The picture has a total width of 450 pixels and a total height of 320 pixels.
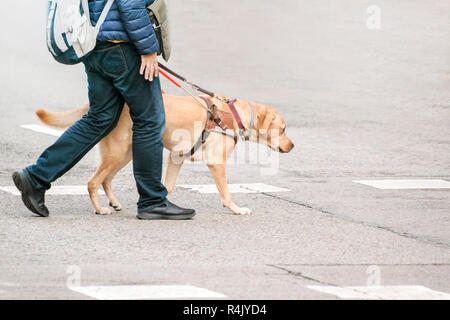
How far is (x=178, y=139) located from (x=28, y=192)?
3.85 ft

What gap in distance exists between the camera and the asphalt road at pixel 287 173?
251 inches

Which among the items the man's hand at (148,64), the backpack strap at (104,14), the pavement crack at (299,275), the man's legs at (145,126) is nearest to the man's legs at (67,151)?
the man's legs at (145,126)

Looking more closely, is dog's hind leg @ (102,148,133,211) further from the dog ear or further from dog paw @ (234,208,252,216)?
the dog ear

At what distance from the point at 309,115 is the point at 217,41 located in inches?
→ 240

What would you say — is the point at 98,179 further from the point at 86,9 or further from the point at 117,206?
the point at 86,9

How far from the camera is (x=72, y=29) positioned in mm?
7250

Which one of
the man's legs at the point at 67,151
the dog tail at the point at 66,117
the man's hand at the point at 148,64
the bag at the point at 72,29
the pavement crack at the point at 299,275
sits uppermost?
the bag at the point at 72,29

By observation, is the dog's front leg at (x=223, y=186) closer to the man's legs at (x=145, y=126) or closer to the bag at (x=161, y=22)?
the man's legs at (x=145, y=126)

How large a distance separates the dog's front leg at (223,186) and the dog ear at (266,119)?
56 centimetres

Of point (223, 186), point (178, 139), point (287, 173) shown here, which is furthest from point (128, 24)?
point (287, 173)

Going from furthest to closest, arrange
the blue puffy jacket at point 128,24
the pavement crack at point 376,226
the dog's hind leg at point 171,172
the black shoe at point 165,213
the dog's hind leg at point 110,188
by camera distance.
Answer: the dog's hind leg at point 171,172, the dog's hind leg at point 110,188, the black shoe at point 165,213, the pavement crack at point 376,226, the blue puffy jacket at point 128,24

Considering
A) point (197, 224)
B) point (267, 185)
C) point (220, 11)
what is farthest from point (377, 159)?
point (220, 11)

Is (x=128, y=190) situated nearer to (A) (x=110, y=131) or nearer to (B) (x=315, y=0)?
(A) (x=110, y=131)

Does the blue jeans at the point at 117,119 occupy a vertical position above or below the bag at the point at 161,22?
below
